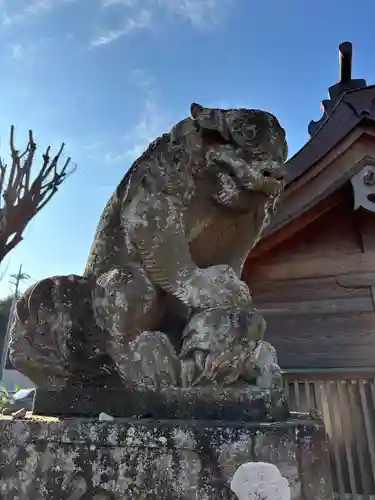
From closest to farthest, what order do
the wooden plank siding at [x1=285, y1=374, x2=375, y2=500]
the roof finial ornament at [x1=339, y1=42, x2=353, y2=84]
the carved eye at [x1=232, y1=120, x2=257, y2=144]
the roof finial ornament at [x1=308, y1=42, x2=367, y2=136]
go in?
the carved eye at [x1=232, y1=120, x2=257, y2=144] → the wooden plank siding at [x1=285, y1=374, x2=375, y2=500] → the roof finial ornament at [x1=339, y1=42, x2=353, y2=84] → the roof finial ornament at [x1=308, y1=42, x2=367, y2=136]

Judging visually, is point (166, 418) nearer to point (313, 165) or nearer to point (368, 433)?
point (368, 433)

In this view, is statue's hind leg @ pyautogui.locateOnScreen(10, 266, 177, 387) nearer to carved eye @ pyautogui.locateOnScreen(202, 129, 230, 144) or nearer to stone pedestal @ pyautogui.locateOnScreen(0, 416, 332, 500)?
stone pedestal @ pyautogui.locateOnScreen(0, 416, 332, 500)

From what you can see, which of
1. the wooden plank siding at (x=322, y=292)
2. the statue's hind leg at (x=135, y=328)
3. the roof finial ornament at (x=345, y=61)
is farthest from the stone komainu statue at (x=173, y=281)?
the roof finial ornament at (x=345, y=61)

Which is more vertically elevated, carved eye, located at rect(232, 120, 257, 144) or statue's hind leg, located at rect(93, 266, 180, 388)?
carved eye, located at rect(232, 120, 257, 144)

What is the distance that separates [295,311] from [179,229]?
288 cm

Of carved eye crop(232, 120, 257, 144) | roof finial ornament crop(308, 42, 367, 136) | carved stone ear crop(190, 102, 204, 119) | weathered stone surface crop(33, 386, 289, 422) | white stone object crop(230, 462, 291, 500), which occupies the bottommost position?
white stone object crop(230, 462, 291, 500)

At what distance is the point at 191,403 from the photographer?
1.07 meters

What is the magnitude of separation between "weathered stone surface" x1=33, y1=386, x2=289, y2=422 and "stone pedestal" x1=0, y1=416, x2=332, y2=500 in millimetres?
53

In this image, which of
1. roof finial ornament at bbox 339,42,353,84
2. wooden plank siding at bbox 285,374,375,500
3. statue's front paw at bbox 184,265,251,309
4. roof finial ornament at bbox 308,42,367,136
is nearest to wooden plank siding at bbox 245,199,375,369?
wooden plank siding at bbox 285,374,375,500

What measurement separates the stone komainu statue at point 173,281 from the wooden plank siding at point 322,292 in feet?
8.39

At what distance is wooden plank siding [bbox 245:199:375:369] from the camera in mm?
3688

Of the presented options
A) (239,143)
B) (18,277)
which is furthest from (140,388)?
(18,277)

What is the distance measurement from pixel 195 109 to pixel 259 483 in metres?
1.11

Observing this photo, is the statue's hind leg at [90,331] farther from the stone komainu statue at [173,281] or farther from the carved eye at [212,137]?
the carved eye at [212,137]
